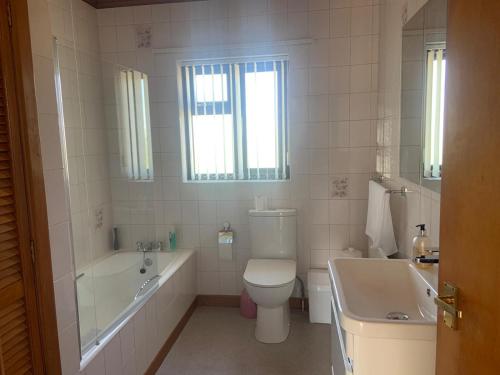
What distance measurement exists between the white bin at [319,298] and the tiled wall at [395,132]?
73 cm

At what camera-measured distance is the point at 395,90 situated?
90.5 inches

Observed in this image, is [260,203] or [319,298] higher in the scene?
[260,203]

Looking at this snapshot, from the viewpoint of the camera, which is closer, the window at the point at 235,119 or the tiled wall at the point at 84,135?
the tiled wall at the point at 84,135

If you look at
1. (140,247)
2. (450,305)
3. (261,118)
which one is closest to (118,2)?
(261,118)

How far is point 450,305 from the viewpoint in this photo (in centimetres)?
89

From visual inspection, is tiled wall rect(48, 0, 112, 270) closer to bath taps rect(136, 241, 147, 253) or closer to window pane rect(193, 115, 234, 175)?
bath taps rect(136, 241, 147, 253)

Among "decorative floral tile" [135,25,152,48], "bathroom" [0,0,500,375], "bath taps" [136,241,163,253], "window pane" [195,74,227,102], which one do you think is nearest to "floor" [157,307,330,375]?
"bathroom" [0,0,500,375]

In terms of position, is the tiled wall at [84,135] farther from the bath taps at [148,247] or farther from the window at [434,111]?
the window at [434,111]

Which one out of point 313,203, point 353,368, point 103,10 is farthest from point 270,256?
point 103,10

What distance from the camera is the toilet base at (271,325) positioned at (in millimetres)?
2582

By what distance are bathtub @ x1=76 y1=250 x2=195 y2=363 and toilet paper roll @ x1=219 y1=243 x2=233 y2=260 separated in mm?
260

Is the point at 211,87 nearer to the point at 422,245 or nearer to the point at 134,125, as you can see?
the point at 134,125

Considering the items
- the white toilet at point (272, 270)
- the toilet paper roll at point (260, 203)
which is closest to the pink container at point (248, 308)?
the white toilet at point (272, 270)

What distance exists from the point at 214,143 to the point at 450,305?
237 cm
